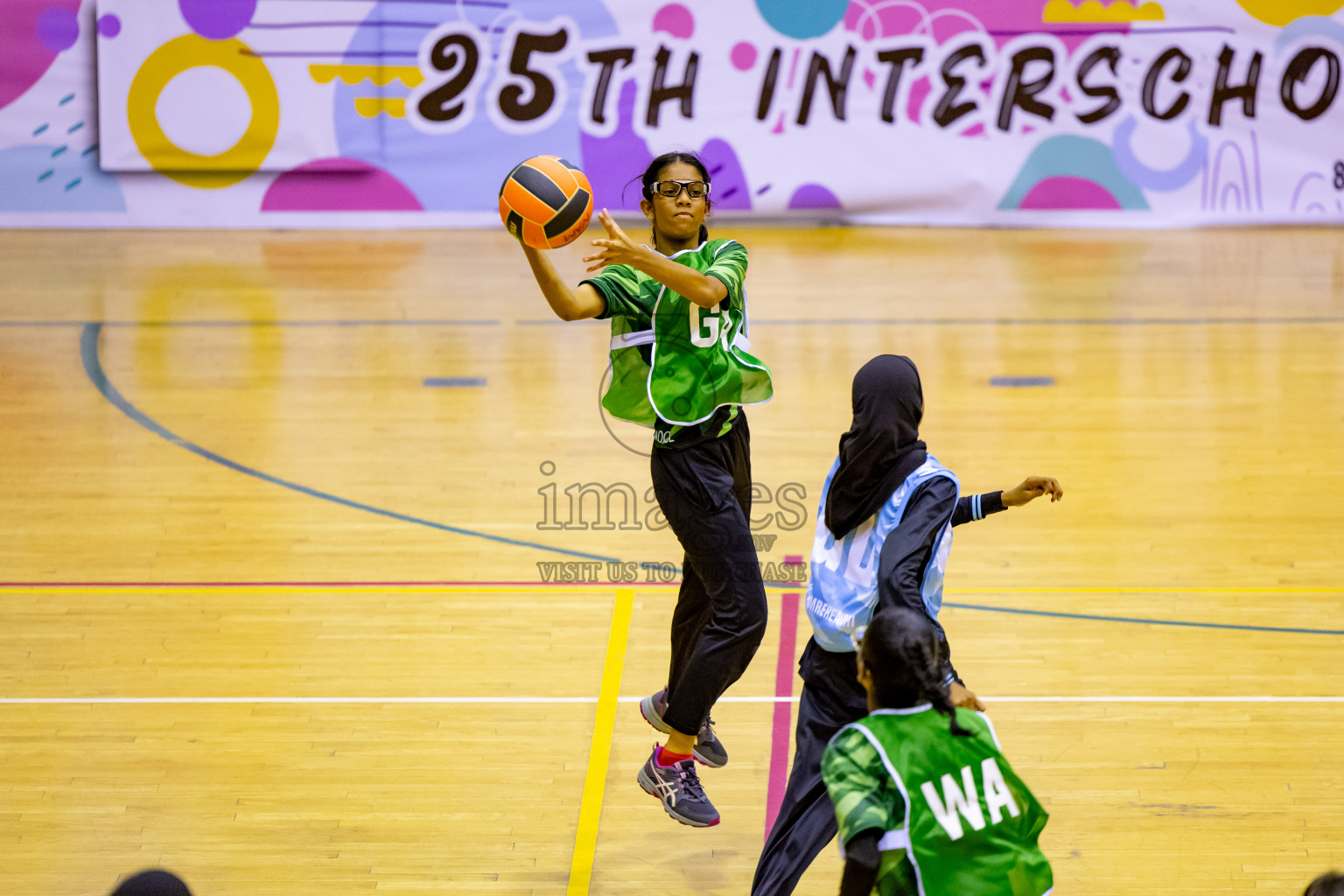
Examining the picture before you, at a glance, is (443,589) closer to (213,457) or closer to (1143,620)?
(213,457)

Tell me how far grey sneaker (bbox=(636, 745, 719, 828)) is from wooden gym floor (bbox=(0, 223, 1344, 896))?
0.62 feet

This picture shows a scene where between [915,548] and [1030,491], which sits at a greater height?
[1030,491]

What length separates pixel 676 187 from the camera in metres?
3.78

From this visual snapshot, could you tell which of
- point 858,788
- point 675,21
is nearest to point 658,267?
point 858,788

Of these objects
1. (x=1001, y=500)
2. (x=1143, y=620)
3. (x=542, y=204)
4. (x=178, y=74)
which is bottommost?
(x=1143, y=620)

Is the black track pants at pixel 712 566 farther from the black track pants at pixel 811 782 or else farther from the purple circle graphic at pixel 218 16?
the purple circle graphic at pixel 218 16

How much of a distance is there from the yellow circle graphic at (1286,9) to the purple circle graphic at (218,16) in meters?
9.57

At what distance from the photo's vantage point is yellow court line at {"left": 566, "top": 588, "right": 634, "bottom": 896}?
4.00 metres

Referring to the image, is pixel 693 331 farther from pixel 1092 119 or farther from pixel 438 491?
pixel 1092 119

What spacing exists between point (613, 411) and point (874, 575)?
1.10m

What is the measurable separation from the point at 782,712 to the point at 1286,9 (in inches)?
440

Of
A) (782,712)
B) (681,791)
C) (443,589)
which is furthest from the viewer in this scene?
(443,589)

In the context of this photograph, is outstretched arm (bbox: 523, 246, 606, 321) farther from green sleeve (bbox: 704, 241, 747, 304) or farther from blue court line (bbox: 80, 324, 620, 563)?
blue court line (bbox: 80, 324, 620, 563)

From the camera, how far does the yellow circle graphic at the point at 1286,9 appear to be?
43.1 feet
